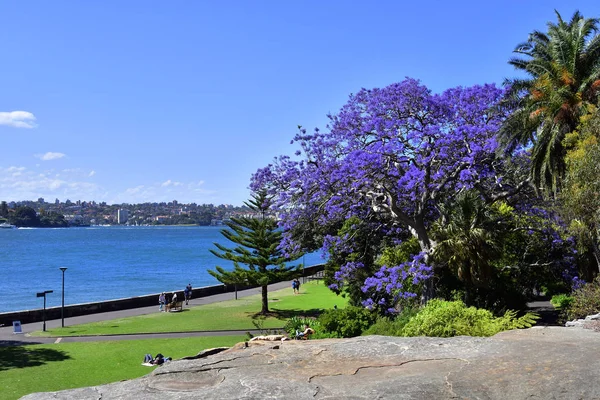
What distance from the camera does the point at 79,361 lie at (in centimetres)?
1922

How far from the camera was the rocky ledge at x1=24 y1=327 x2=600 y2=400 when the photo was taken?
5.68 m

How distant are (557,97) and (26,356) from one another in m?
20.8

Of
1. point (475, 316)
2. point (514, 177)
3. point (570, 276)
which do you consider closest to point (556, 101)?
point (514, 177)

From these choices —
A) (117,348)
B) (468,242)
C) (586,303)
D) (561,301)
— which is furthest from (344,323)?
(561,301)

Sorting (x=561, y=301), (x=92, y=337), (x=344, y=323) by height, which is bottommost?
(x=92, y=337)

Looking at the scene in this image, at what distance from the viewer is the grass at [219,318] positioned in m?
26.4

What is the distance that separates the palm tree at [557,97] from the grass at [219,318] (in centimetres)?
1193

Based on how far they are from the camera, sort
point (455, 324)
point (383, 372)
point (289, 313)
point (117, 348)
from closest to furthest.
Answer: point (383, 372) → point (455, 324) → point (117, 348) → point (289, 313)

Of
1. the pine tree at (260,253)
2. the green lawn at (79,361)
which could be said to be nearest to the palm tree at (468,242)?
the green lawn at (79,361)

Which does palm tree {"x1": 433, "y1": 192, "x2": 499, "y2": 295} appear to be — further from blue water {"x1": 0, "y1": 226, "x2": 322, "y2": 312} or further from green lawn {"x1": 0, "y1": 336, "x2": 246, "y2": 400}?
blue water {"x1": 0, "y1": 226, "x2": 322, "y2": 312}

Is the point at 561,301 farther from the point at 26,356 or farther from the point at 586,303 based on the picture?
the point at 26,356

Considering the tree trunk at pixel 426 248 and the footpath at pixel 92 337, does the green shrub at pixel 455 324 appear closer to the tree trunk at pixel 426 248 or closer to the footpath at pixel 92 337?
the tree trunk at pixel 426 248

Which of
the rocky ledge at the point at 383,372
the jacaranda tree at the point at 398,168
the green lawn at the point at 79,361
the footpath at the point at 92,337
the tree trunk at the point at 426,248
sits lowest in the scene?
the green lawn at the point at 79,361

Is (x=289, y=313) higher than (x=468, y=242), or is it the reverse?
(x=468, y=242)
